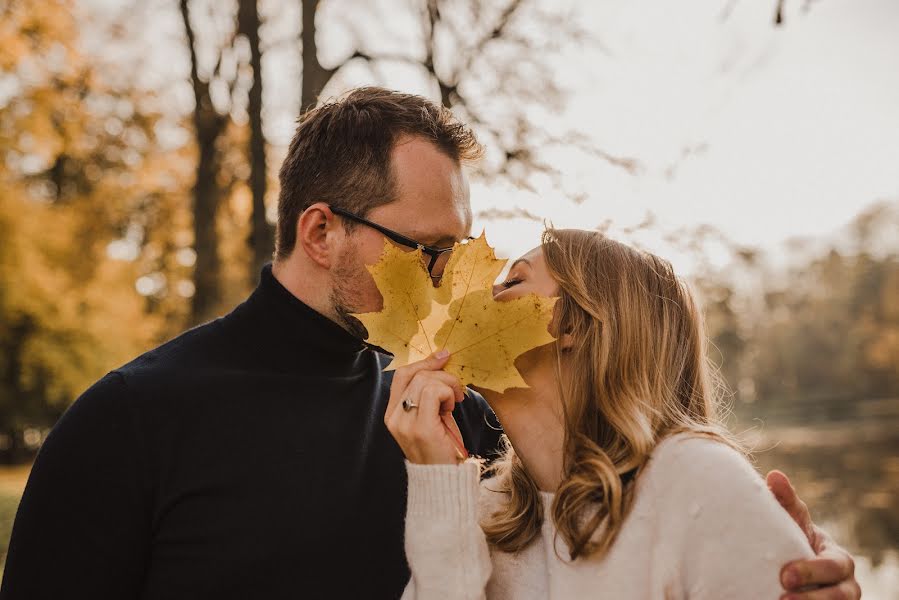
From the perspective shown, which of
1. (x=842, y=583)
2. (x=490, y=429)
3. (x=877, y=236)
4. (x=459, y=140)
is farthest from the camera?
(x=877, y=236)

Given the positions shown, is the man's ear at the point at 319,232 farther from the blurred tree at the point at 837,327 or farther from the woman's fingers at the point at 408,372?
the blurred tree at the point at 837,327

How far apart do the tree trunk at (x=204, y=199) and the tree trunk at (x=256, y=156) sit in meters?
2.73

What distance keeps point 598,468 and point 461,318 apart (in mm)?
524

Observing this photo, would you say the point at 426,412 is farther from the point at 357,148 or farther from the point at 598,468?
the point at 357,148

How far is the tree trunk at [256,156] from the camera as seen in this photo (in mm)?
6973

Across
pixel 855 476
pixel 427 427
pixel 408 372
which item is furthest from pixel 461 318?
pixel 855 476

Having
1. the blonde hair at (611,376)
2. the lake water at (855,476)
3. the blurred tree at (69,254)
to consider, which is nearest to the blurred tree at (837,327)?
the lake water at (855,476)

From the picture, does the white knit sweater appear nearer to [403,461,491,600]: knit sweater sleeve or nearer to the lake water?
[403,461,491,600]: knit sweater sleeve

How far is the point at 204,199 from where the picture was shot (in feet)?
34.7

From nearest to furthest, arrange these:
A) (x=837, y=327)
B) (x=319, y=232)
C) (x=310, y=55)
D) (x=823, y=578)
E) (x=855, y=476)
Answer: (x=823, y=578) < (x=319, y=232) < (x=310, y=55) < (x=855, y=476) < (x=837, y=327)

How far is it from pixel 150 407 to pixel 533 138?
522 cm

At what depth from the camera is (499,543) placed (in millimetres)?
2260

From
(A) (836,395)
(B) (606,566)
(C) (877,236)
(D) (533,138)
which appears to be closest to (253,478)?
(B) (606,566)

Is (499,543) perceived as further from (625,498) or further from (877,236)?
(877,236)
